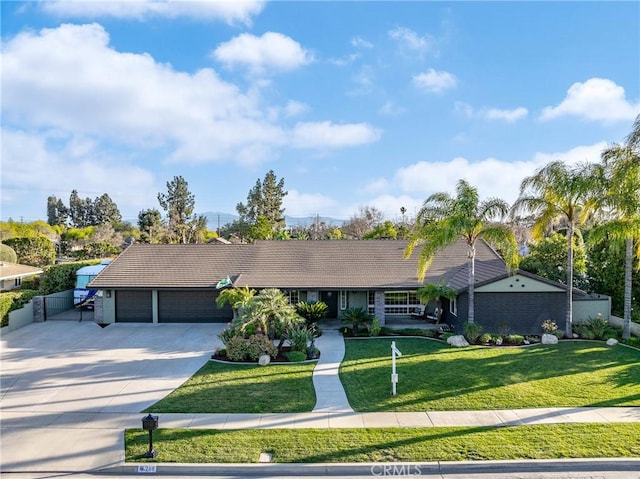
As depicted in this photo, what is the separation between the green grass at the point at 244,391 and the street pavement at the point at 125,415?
36 cm

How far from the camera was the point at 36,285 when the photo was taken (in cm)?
2453

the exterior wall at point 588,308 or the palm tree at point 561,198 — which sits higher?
the palm tree at point 561,198

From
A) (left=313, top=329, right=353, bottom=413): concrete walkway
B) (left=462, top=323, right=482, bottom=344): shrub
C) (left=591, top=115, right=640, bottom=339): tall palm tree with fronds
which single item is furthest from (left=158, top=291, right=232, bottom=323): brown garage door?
(left=591, top=115, right=640, bottom=339): tall palm tree with fronds

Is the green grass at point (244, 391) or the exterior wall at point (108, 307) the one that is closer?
the green grass at point (244, 391)

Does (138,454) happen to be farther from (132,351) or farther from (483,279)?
(483,279)

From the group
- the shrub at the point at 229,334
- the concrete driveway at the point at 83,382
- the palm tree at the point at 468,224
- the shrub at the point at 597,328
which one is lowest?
the concrete driveway at the point at 83,382

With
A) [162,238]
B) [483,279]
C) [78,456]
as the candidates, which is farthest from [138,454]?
[162,238]

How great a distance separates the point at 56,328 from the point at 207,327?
730 cm

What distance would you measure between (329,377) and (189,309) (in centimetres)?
1122

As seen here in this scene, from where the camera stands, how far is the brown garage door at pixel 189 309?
2148cm

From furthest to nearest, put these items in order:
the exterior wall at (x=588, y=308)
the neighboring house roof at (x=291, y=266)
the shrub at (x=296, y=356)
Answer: the neighboring house roof at (x=291, y=266) → the exterior wall at (x=588, y=308) → the shrub at (x=296, y=356)

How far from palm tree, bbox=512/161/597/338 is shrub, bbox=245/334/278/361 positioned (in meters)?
11.5

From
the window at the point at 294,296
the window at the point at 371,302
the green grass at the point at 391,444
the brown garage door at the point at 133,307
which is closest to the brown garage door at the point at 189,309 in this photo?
the brown garage door at the point at 133,307

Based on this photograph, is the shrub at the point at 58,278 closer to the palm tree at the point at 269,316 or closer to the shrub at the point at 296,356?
the palm tree at the point at 269,316
